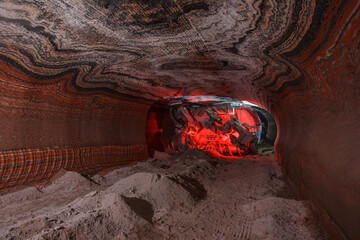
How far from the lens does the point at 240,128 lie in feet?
31.3

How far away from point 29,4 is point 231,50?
2.21m

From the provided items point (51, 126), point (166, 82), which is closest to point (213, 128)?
point (166, 82)

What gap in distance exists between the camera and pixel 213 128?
391 inches

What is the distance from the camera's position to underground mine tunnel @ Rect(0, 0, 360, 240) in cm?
185

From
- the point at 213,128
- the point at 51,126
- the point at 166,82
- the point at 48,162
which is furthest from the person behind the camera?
the point at 213,128

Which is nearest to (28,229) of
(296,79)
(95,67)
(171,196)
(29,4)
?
(171,196)

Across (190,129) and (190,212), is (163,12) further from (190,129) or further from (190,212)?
(190,129)

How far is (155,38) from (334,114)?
2.06 meters

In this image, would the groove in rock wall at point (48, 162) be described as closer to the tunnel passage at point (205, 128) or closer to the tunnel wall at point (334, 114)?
the tunnel passage at point (205, 128)

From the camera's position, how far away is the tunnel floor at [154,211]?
2.24 m

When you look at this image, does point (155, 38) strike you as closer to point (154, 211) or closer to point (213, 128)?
point (154, 211)

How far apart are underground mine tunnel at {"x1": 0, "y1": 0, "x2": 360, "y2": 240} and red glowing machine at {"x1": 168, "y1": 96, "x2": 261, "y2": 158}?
4612mm

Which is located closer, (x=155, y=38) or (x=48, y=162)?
(x=155, y=38)

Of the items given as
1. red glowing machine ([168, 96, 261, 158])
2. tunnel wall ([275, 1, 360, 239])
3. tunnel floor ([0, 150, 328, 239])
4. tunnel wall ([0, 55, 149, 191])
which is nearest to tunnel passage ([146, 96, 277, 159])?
red glowing machine ([168, 96, 261, 158])
